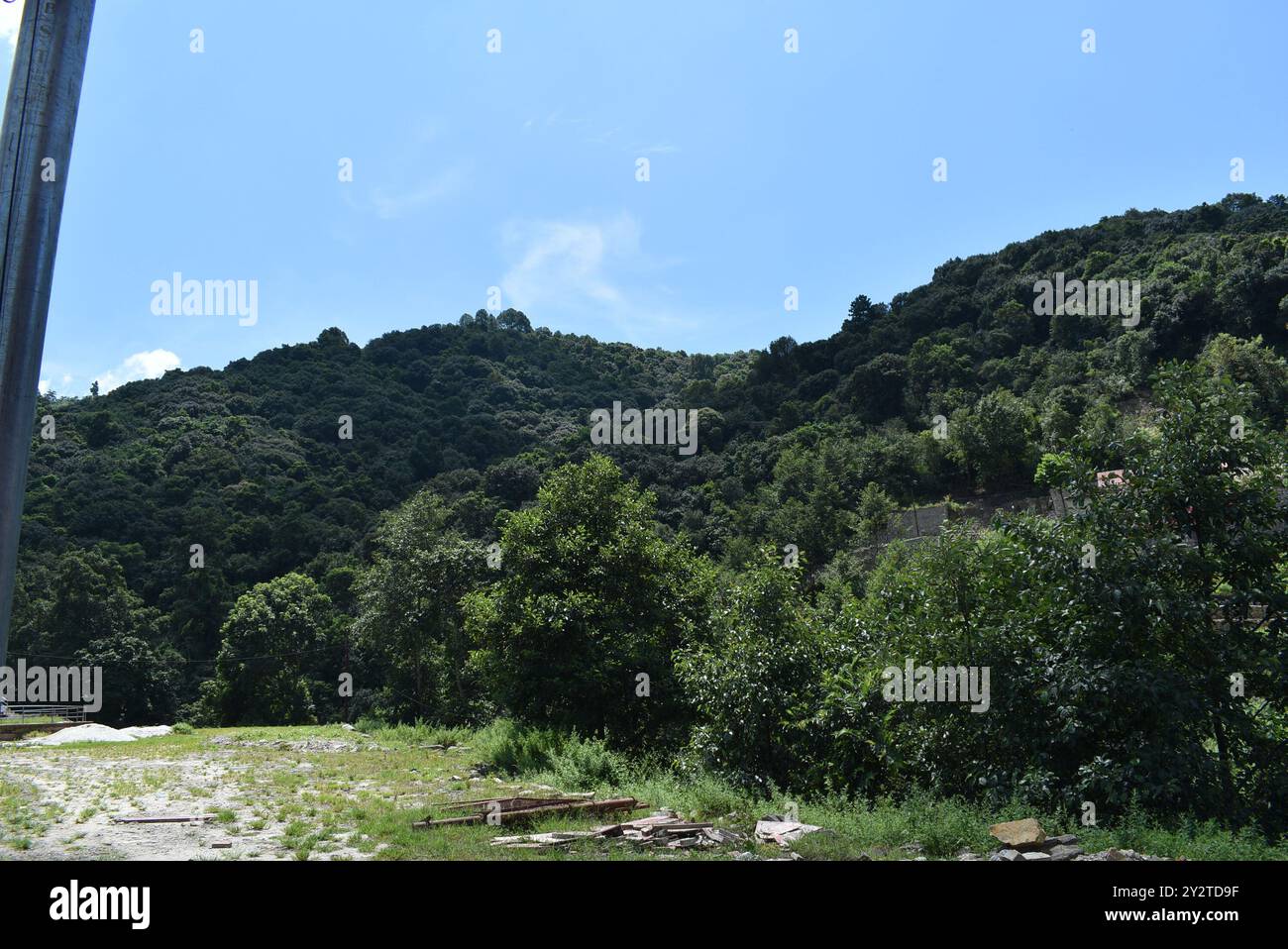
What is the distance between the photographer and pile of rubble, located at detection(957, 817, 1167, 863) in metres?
7.84

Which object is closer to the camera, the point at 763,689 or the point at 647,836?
the point at 647,836

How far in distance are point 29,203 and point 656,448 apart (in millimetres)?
87681

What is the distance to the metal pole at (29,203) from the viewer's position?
12.6ft

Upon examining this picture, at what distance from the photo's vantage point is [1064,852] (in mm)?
8016

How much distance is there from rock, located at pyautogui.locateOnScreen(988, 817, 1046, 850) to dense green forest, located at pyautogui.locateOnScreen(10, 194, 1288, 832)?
171 centimetres

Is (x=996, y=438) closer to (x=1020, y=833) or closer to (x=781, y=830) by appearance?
(x=781, y=830)

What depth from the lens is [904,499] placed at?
6334 centimetres

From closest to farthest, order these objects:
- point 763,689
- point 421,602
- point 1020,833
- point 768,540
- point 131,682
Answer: point 1020,833
point 763,689
point 421,602
point 131,682
point 768,540

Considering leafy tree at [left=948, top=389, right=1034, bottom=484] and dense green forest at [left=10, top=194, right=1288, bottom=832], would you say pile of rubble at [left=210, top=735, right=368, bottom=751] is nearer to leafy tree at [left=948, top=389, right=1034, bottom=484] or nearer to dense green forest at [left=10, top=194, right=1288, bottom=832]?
dense green forest at [left=10, top=194, right=1288, bottom=832]

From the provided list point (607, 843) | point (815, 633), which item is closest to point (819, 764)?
point (815, 633)

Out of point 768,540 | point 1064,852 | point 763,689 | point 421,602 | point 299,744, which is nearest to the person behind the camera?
point 1064,852


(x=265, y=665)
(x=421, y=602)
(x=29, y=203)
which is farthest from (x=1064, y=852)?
(x=265, y=665)

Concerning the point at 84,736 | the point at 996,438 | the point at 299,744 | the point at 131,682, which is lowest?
the point at 131,682
